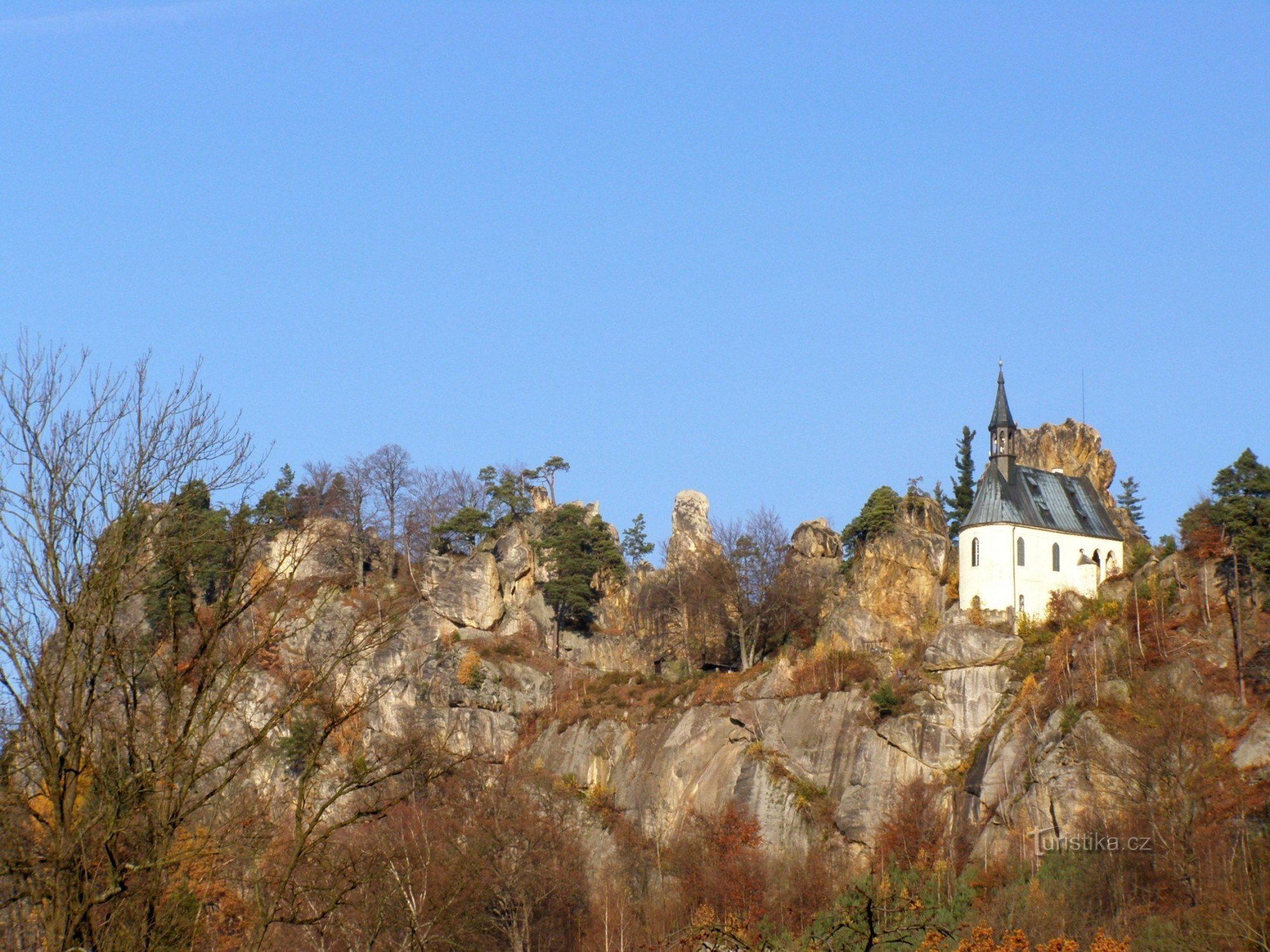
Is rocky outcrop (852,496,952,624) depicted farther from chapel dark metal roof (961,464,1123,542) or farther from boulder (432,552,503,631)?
boulder (432,552,503,631)

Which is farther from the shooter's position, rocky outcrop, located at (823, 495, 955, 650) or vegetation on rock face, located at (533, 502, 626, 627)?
vegetation on rock face, located at (533, 502, 626, 627)

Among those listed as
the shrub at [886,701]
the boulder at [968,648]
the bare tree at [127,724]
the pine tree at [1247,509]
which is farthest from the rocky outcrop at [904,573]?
the bare tree at [127,724]

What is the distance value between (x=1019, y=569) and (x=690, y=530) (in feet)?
66.8

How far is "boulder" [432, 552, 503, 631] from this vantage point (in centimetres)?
7269

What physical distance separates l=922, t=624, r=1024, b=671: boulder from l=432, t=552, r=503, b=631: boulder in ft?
69.5

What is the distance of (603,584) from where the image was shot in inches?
3024

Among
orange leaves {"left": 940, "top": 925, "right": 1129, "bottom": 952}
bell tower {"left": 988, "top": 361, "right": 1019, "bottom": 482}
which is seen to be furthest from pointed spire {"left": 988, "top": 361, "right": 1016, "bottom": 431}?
orange leaves {"left": 940, "top": 925, "right": 1129, "bottom": 952}

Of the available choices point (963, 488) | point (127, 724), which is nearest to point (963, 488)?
point (963, 488)

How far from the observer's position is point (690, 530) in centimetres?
8025

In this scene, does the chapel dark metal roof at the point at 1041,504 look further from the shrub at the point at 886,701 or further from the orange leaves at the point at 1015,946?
the orange leaves at the point at 1015,946

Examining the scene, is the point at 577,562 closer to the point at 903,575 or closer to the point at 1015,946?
the point at 903,575

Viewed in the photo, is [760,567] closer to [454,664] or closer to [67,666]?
[454,664]

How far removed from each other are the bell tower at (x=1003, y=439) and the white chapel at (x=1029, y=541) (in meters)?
0.06

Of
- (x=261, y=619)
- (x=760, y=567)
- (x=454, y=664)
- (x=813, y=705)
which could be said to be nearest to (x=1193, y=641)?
(x=813, y=705)
